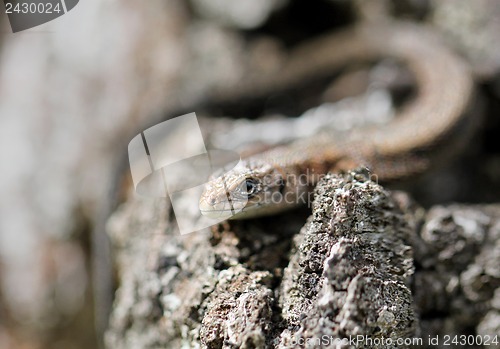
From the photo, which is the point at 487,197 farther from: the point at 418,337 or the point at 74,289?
the point at 74,289

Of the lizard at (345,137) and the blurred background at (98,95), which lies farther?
the blurred background at (98,95)

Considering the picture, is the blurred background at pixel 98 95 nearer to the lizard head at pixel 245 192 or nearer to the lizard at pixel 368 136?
the lizard at pixel 368 136

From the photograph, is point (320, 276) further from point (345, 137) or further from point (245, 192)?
point (345, 137)

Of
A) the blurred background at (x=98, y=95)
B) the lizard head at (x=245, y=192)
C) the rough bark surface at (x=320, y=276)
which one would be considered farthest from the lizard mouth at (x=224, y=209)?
the blurred background at (x=98, y=95)

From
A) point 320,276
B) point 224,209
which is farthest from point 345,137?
point 320,276

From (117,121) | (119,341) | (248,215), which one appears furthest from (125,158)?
(248,215)
